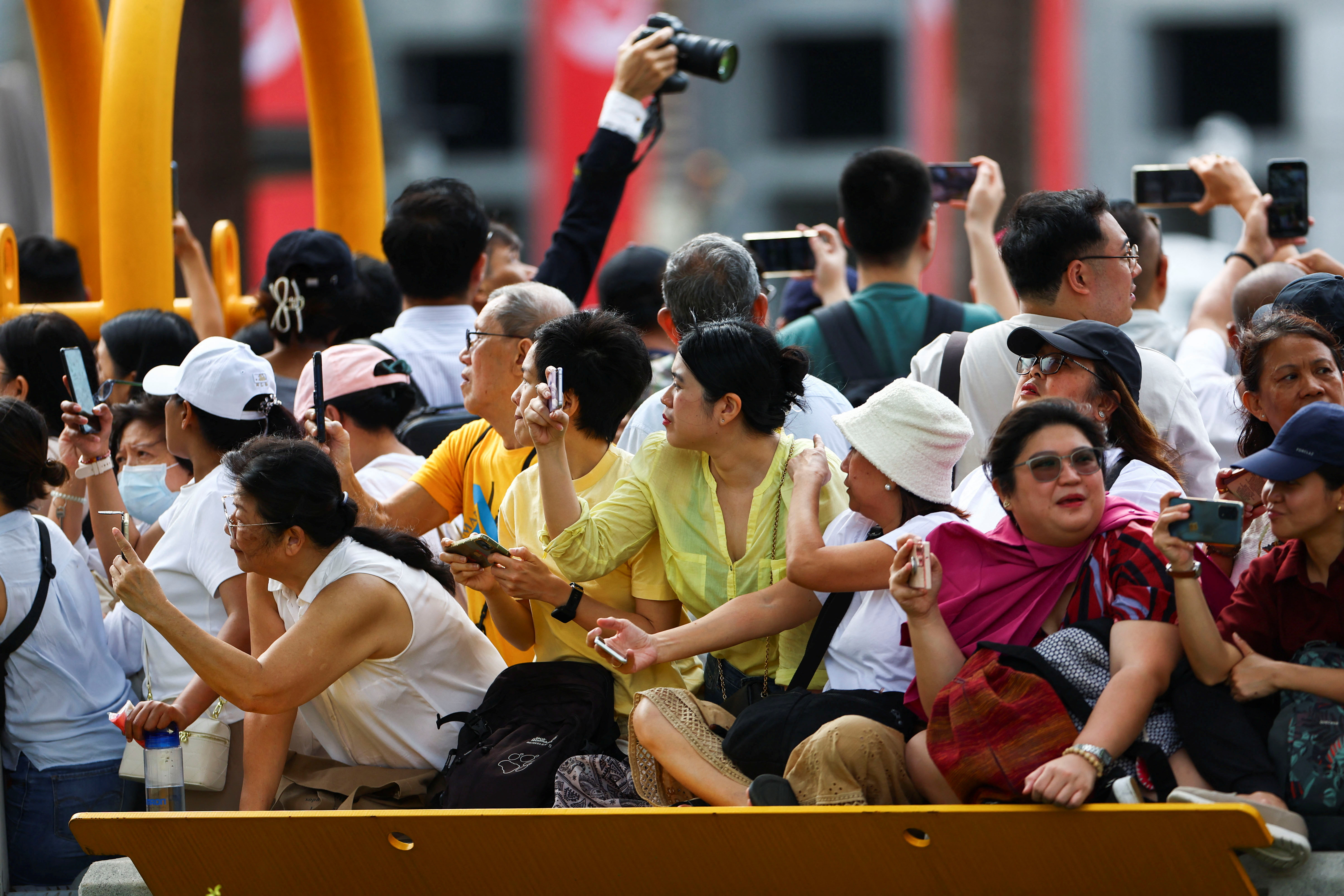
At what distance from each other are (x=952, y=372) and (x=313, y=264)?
214cm

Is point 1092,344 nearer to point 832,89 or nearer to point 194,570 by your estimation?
point 194,570

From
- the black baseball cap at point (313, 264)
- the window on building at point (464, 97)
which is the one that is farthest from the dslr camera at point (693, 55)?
the window on building at point (464, 97)

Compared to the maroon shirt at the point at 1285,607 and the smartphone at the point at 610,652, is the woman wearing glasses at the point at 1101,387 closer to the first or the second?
the maroon shirt at the point at 1285,607

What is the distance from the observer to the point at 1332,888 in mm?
2881

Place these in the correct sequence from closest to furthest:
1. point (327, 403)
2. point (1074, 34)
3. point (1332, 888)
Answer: point (1332, 888) < point (327, 403) < point (1074, 34)

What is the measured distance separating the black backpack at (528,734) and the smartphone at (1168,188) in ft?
9.00

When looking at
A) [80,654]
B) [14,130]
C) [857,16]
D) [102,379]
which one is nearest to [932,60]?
[857,16]

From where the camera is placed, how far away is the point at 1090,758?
2873mm

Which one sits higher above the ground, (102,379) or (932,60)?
(932,60)

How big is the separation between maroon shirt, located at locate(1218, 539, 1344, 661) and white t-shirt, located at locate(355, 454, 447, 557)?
2.11m

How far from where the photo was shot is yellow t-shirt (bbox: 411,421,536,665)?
4109mm

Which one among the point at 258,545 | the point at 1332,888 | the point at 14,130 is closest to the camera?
the point at 1332,888

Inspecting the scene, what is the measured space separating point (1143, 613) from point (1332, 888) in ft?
1.98

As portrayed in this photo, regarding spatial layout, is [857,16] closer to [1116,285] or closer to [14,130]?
[14,130]
